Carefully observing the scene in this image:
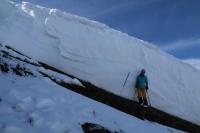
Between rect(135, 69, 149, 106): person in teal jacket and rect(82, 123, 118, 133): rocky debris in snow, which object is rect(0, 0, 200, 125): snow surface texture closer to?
rect(135, 69, 149, 106): person in teal jacket

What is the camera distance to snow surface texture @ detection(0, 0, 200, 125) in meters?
16.5

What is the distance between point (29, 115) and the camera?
6.77m

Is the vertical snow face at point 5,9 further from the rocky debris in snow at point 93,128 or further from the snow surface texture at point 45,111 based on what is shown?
the rocky debris in snow at point 93,128

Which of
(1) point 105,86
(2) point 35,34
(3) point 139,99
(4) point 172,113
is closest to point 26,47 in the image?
(2) point 35,34

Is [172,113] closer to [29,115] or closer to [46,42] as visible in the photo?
[46,42]

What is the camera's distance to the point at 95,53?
57.7ft

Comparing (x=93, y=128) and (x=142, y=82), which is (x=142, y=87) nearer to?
(x=142, y=82)

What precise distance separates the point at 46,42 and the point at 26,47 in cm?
116

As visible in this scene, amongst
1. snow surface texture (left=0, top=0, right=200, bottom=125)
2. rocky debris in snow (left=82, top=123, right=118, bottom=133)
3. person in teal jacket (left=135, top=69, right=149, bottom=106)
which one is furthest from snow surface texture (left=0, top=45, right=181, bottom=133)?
snow surface texture (left=0, top=0, right=200, bottom=125)

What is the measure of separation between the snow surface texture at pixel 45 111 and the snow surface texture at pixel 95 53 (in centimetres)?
698

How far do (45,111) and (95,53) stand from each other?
10.5 meters

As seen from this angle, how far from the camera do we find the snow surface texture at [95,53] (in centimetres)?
1648

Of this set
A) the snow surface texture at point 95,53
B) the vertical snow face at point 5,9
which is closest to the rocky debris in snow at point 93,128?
the snow surface texture at point 95,53

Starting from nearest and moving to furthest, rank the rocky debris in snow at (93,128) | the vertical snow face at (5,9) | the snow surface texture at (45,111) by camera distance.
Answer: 1. the snow surface texture at (45,111)
2. the rocky debris in snow at (93,128)
3. the vertical snow face at (5,9)
